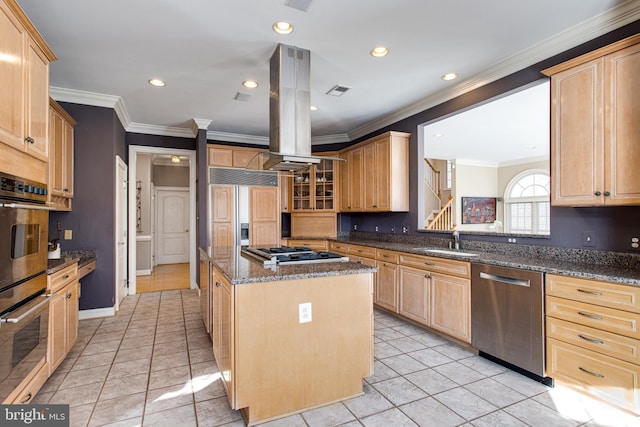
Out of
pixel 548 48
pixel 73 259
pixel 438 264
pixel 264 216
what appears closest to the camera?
pixel 548 48

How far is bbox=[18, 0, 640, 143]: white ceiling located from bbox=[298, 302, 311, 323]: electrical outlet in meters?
2.07

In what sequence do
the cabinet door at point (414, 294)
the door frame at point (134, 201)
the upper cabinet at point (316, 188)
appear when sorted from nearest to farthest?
1. the cabinet door at point (414, 294)
2. the door frame at point (134, 201)
3. the upper cabinet at point (316, 188)

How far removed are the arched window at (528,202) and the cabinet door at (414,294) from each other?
6.46 metres

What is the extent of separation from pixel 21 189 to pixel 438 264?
3.26 meters

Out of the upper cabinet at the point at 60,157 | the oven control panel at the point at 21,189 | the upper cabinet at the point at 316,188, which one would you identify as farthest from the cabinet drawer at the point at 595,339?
the upper cabinet at the point at 60,157

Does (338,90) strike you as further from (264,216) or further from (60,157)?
(60,157)

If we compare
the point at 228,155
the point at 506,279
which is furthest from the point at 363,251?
the point at 228,155

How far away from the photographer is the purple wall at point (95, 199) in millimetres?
3836

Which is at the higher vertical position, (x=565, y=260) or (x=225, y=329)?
(x=565, y=260)

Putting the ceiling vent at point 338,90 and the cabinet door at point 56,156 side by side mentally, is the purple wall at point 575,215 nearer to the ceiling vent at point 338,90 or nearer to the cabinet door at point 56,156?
the ceiling vent at point 338,90

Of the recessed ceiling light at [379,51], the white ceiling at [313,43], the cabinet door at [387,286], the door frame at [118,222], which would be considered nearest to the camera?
the white ceiling at [313,43]

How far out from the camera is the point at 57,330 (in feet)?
8.00

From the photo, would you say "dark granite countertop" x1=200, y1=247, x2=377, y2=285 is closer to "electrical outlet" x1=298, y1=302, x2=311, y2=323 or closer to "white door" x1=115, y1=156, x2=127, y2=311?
"electrical outlet" x1=298, y1=302, x2=311, y2=323

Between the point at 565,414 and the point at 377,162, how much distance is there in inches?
133
